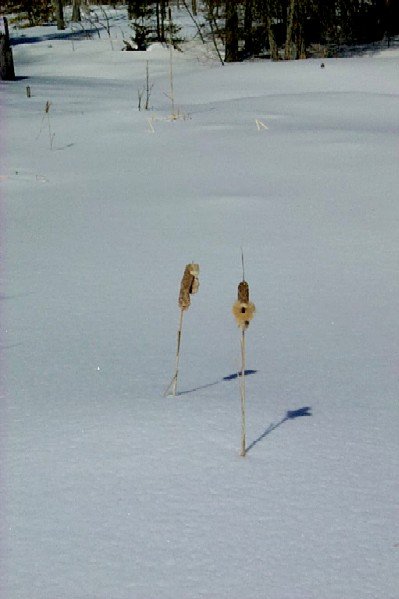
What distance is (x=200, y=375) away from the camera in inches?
75.2

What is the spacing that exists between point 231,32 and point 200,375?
14401 mm

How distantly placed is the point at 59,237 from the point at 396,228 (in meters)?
1.38

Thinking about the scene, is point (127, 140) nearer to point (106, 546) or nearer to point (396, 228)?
point (396, 228)

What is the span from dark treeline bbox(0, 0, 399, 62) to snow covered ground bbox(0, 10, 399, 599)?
9.68 meters

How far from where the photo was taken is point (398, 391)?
185cm

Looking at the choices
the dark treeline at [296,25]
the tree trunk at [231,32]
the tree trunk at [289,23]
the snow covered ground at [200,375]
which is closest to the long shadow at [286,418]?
the snow covered ground at [200,375]

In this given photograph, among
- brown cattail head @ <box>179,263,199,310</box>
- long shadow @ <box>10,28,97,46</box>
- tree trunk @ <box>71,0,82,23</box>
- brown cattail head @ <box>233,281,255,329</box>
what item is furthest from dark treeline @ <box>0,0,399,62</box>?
brown cattail head @ <box>233,281,255,329</box>

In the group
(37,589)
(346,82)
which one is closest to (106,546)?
(37,589)

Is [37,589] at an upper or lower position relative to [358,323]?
upper

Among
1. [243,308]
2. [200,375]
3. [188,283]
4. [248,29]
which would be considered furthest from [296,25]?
[243,308]

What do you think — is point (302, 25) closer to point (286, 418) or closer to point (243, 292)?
point (286, 418)

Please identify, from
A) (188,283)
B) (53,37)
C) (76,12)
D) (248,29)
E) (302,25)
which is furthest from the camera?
(76,12)

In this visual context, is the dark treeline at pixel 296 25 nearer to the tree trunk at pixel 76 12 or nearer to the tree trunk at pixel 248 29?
the tree trunk at pixel 248 29

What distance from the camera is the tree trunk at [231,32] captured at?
14846mm
